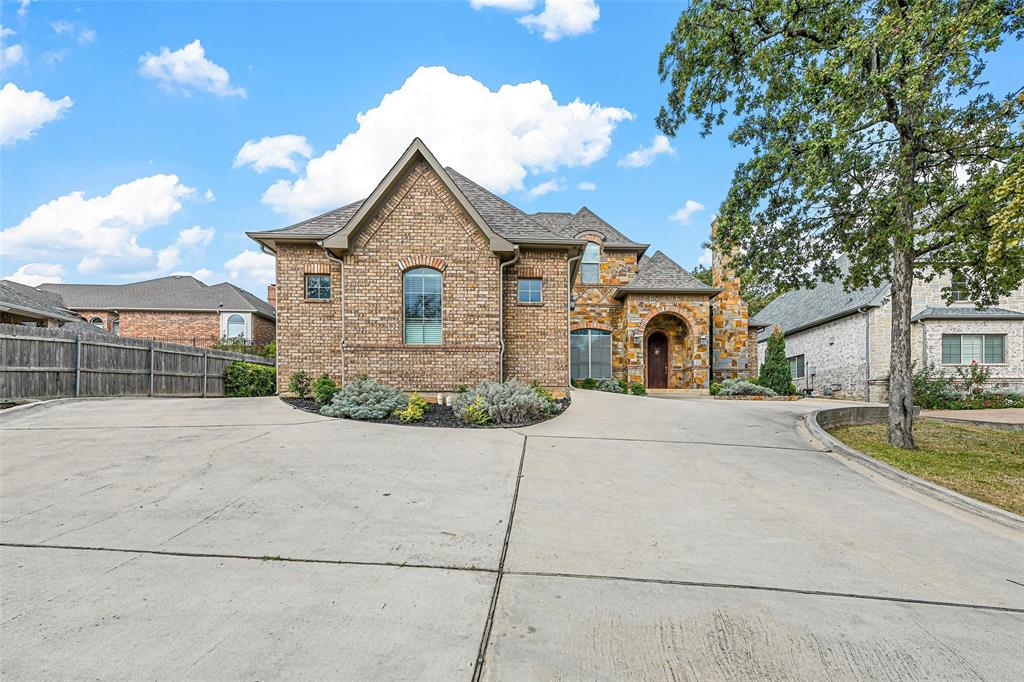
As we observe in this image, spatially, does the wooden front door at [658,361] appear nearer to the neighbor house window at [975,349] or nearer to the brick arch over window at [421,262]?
the neighbor house window at [975,349]

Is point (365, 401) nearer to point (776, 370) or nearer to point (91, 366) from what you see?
point (91, 366)

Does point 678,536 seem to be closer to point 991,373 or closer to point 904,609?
point 904,609

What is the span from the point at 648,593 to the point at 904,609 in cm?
162

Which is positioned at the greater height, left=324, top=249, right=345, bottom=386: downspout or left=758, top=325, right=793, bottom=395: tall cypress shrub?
left=324, top=249, right=345, bottom=386: downspout

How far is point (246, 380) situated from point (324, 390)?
7.68 metres

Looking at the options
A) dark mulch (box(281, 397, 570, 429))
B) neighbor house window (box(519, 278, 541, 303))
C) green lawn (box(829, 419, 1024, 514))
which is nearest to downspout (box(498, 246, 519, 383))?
neighbor house window (box(519, 278, 541, 303))

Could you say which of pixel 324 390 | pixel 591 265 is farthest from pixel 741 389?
Answer: pixel 324 390

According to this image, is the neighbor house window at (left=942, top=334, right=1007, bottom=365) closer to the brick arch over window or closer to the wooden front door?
the wooden front door

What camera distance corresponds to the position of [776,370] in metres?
19.8

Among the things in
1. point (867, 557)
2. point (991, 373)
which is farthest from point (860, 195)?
point (991, 373)

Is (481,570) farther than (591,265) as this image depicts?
No

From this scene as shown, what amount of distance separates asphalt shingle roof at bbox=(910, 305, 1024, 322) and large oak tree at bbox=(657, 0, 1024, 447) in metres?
9.97

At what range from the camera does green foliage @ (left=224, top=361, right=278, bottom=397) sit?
659 inches

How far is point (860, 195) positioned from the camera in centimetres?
909
